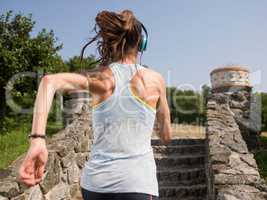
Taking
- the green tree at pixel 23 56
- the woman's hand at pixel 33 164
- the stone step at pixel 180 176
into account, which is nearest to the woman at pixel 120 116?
the woman's hand at pixel 33 164

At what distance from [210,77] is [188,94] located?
4.91 m

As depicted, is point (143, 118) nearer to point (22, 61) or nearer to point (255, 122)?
point (255, 122)

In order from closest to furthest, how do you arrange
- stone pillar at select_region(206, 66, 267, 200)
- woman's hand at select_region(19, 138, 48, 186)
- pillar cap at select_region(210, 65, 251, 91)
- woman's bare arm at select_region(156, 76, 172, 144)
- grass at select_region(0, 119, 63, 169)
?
woman's hand at select_region(19, 138, 48, 186) < woman's bare arm at select_region(156, 76, 172, 144) < stone pillar at select_region(206, 66, 267, 200) < grass at select_region(0, 119, 63, 169) < pillar cap at select_region(210, 65, 251, 91)

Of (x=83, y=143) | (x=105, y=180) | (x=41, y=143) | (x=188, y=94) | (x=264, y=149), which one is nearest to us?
(x=41, y=143)

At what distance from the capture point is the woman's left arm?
147 cm

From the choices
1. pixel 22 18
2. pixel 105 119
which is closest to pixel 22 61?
pixel 22 18

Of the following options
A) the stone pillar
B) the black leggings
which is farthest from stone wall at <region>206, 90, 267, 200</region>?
the black leggings

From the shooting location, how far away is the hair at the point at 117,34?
6.30 ft

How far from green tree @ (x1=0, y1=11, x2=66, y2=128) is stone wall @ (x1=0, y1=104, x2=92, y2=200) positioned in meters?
6.96

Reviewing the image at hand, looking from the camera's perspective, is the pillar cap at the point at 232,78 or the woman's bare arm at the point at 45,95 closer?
the woman's bare arm at the point at 45,95

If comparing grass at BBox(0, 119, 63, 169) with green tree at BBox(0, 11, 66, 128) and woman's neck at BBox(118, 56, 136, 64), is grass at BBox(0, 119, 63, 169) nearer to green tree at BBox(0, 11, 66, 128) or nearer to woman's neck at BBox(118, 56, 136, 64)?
green tree at BBox(0, 11, 66, 128)

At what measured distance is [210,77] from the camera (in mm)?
12156

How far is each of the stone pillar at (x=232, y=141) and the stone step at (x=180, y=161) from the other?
0.63 meters

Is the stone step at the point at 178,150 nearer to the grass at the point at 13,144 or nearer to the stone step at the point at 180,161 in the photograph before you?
the stone step at the point at 180,161
